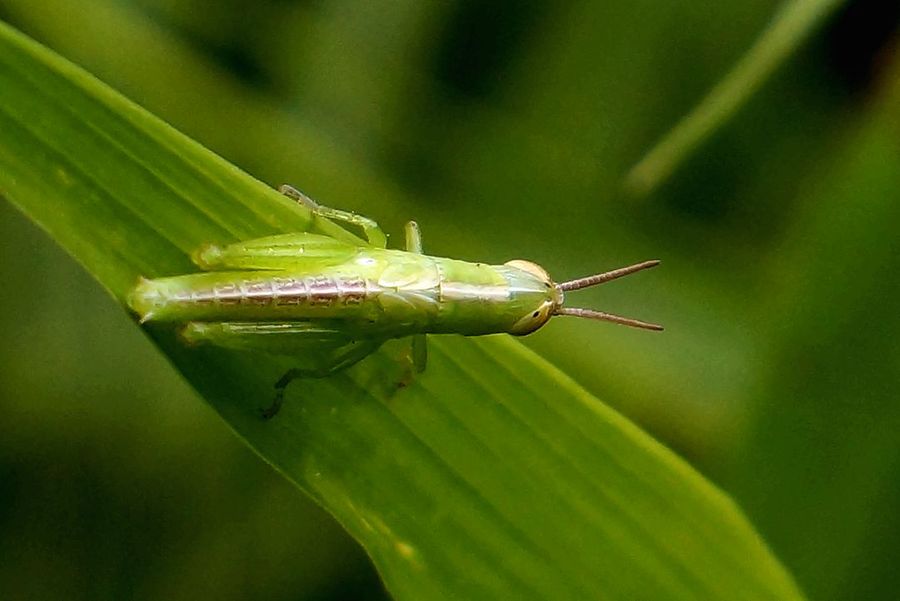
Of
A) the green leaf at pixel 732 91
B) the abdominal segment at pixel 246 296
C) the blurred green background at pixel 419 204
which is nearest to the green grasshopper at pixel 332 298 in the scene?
the abdominal segment at pixel 246 296

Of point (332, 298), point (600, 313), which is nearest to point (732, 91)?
point (600, 313)

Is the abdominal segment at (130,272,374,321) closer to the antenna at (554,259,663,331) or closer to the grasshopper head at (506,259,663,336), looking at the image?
the grasshopper head at (506,259,663,336)

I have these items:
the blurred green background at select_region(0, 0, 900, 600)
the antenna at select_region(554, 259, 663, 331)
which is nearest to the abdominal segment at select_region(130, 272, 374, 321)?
the antenna at select_region(554, 259, 663, 331)

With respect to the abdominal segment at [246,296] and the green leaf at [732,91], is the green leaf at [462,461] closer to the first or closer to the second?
the abdominal segment at [246,296]

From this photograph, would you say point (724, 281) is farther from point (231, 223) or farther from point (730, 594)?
point (231, 223)

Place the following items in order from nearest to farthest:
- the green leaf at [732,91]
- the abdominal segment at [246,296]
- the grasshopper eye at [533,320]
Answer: the abdominal segment at [246,296], the grasshopper eye at [533,320], the green leaf at [732,91]
